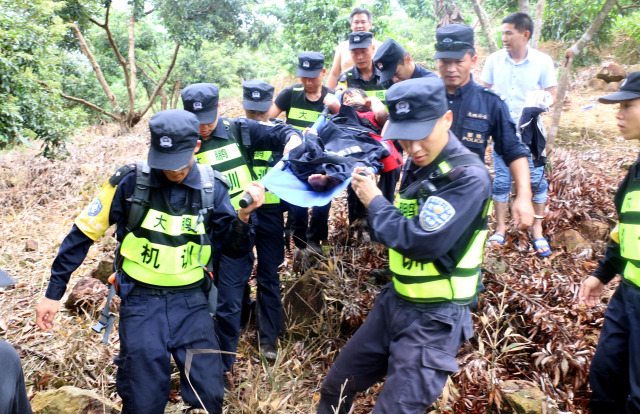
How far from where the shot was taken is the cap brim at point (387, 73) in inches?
153

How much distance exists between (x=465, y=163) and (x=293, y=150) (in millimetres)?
1429

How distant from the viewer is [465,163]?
2.29 meters

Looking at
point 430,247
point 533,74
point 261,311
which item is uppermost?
point 533,74

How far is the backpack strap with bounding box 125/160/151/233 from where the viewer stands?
2.73 m

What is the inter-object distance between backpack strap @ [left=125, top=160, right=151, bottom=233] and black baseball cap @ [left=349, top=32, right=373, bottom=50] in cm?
233

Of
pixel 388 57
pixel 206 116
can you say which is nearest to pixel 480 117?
pixel 388 57

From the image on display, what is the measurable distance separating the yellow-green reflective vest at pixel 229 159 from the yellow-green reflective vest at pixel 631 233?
2.48 meters

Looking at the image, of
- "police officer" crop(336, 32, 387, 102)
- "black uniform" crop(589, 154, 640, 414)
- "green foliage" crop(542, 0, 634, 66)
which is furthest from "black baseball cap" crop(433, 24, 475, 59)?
"green foliage" crop(542, 0, 634, 66)

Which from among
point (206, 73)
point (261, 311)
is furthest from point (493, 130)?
point (206, 73)

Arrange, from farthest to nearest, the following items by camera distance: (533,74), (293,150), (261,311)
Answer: (533,74) < (261,311) < (293,150)

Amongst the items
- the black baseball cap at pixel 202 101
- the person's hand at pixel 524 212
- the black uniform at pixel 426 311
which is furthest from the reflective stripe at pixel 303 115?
the black uniform at pixel 426 311

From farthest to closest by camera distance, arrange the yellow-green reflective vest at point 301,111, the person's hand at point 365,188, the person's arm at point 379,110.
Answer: the yellow-green reflective vest at point 301,111 < the person's arm at point 379,110 < the person's hand at point 365,188

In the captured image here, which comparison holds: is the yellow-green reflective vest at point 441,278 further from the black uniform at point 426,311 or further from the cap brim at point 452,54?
the cap brim at point 452,54

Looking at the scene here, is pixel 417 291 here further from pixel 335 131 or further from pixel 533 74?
pixel 533 74
